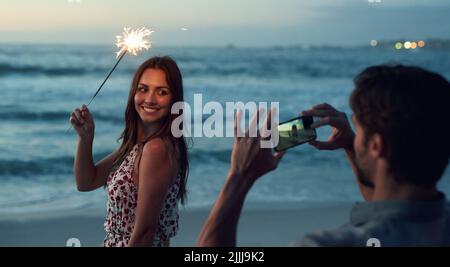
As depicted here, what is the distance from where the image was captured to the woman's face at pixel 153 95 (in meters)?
2.54

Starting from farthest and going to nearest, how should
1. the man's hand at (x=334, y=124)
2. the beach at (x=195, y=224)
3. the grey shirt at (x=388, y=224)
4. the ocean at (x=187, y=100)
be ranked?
the ocean at (x=187, y=100) < the beach at (x=195, y=224) < the man's hand at (x=334, y=124) < the grey shirt at (x=388, y=224)

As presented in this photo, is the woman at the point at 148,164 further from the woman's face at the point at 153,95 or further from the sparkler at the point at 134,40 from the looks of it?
the sparkler at the point at 134,40

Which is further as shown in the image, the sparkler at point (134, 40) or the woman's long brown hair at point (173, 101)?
the sparkler at point (134, 40)

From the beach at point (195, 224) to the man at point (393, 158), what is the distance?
1895 mm

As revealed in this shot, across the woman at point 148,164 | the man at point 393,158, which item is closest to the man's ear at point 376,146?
the man at point 393,158

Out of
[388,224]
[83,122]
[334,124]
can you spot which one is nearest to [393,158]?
[388,224]

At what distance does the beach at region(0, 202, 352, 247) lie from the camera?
13.6 feet

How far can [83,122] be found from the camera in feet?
8.66

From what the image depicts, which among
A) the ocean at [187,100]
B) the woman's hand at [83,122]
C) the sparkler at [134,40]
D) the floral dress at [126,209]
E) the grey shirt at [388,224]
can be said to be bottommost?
the grey shirt at [388,224]

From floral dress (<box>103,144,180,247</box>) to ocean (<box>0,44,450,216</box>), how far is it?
173 cm

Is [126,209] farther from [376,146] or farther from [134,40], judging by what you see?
[376,146]

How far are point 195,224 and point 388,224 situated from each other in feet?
7.81
